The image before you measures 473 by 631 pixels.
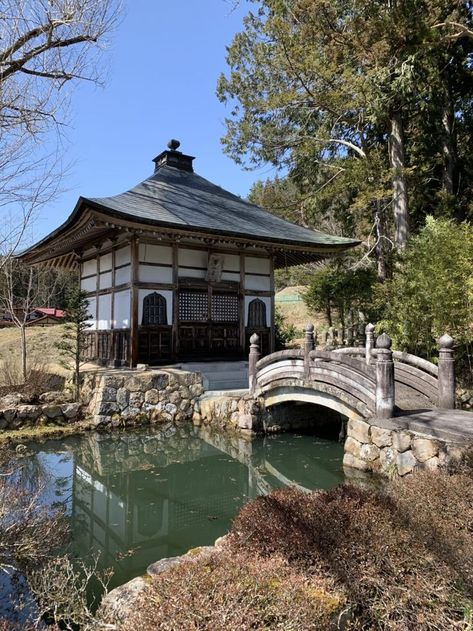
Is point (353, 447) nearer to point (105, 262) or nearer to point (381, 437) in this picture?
point (381, 437)

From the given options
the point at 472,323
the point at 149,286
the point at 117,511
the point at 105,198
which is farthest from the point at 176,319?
the point at 472,323

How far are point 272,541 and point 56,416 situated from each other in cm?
823

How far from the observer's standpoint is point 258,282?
1393 cm

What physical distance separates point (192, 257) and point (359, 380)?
7.02 metres

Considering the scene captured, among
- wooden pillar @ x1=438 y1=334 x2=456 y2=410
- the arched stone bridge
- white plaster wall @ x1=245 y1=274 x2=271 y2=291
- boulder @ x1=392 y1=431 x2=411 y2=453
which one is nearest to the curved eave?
white plaster wall @ x1=245 y1=274 x2=271 y2=291

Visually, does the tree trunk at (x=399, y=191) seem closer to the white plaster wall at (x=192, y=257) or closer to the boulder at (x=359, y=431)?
the white plaster wall at (x=192, y=257)

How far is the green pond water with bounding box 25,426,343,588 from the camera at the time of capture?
16.7ft

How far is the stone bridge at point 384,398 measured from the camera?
19.6 ft

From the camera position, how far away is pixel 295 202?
62.2 feet

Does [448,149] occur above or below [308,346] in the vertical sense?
above

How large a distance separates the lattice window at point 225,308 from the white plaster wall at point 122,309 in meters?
2.52

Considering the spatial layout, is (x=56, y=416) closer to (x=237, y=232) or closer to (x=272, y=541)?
(x=237, y=232)

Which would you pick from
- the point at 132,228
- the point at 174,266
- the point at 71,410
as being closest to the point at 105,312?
the point at 174,266

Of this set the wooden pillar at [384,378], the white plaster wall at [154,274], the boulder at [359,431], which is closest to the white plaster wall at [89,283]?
the white plaster wall at [154,274]
